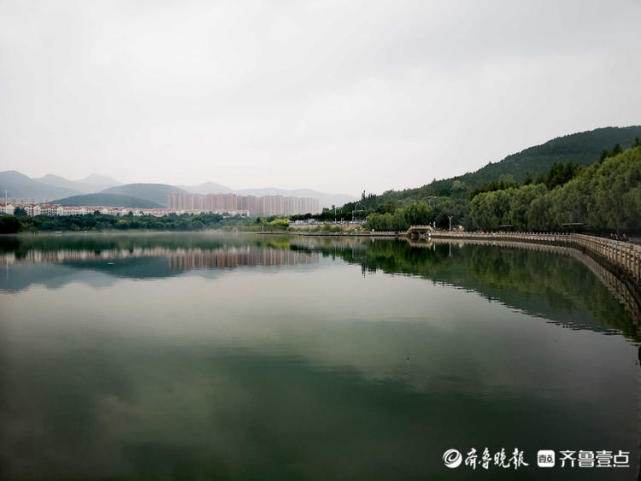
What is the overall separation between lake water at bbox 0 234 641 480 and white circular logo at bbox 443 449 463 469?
0.43 ft

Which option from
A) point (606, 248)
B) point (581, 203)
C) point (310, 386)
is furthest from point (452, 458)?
point (581, 203)

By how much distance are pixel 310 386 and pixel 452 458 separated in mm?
3687

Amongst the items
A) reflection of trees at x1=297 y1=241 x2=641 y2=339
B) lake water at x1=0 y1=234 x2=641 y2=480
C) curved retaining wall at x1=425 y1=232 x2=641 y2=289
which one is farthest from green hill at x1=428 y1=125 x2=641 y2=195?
lake water at x1=0 y1=234 x2=641 y2=480

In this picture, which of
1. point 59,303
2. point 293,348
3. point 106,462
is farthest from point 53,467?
point 59,303

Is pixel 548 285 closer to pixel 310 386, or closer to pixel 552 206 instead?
pixel 310 386

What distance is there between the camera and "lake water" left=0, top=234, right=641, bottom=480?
7480 millimetres

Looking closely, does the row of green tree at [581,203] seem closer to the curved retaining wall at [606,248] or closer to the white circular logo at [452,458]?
the curved retaining wall at [606,248]

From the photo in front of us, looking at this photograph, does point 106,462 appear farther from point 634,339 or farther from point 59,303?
point 59,303

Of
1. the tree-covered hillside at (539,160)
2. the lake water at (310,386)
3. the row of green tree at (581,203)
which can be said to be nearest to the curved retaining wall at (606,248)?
the row of green tree at (581,203)

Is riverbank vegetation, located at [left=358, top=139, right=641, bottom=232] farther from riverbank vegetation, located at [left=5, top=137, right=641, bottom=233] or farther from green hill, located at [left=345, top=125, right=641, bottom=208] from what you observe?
green hill, located at [left=345, top=125, right=641, bottom=208]

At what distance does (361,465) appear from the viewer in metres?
7.23

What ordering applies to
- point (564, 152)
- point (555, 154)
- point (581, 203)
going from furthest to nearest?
point (555, 154)
point (564, 152)
point (581, 203)

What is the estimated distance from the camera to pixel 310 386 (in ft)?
34.0

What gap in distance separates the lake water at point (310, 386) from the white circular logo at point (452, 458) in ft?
0.43
